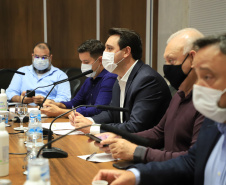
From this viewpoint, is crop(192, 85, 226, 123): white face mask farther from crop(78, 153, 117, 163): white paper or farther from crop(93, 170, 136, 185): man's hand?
crop(78, 153, 117, 163): white paper

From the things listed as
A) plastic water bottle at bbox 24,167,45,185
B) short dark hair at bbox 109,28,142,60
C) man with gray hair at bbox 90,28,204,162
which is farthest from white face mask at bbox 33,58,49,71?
plastic water bottle at bbox 24,167,45,185

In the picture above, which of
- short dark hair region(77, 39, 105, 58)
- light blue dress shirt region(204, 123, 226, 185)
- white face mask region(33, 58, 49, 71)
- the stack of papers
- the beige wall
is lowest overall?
the stack of papers

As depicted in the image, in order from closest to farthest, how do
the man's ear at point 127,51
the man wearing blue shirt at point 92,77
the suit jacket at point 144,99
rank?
the suit jacket at point 144,99 → the man's ear at point 127,51 → the man wearing blue shirt at point 92,77

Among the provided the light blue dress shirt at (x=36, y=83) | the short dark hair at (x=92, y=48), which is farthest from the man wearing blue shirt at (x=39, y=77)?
the short dark hair at (x=92, y=48)

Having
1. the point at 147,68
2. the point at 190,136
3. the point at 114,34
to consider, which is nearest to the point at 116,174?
the point at 190,136

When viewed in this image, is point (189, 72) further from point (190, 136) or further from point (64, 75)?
point (64, 75)

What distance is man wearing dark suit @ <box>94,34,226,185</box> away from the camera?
3.63 feet

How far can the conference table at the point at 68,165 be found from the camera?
133 cm

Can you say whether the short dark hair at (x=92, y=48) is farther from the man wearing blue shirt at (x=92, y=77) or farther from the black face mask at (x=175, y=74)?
the black face mask at (x=175, y=74)

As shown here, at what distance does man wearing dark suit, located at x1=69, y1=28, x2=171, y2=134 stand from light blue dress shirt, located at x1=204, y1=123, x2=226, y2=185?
36.6 inches

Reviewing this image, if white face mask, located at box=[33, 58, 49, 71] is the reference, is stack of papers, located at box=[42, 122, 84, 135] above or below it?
below

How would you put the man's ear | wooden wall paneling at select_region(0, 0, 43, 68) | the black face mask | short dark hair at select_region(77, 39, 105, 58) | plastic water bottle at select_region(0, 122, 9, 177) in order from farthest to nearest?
wooden wall paneling at select_region(0, 0, 43, 68), short dark hair at select_region(77, 39, 105, 58), the man's ear, the black face mask, plastic water bottle at select_region(0, 122, 9, 177)

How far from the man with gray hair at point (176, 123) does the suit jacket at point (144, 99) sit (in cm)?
23

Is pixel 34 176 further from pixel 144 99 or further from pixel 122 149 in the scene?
pixel 144 99
